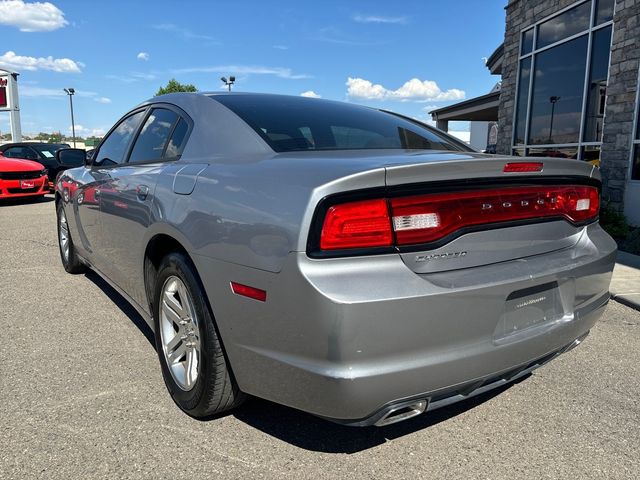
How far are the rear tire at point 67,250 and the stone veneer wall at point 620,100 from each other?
24.5ft

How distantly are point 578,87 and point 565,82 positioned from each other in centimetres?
47

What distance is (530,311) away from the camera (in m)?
2.12

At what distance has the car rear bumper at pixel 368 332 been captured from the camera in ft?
5.68

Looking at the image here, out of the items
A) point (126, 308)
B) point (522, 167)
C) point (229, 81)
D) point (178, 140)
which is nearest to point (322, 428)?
point (522, 167)

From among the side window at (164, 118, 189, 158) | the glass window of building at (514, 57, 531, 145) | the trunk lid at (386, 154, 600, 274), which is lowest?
the trunk lid at (386, 154, 600, 274)

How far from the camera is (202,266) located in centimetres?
219

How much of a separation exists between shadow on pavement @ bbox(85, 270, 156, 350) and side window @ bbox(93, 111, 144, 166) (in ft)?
3.79

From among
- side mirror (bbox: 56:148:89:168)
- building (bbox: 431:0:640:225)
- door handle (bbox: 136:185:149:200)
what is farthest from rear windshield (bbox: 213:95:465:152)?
→ building (bbox: 431:0:640:225)

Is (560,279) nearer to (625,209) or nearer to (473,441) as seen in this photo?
(473,441)

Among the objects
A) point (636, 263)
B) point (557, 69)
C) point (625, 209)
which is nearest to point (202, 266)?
point (636, 263)

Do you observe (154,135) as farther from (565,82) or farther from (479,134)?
(479,134)

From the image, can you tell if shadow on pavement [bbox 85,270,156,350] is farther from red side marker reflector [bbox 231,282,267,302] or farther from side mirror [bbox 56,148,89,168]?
red side marker reflector [bbox 231,282,267,302]

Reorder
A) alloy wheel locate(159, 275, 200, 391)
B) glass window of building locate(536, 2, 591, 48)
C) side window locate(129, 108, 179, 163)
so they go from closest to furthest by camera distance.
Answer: alloy wheel locate(159, 275, 200, 391)
side window locate(129, 108, 179, 163)
glass window of building locate(536, 2, 591, 48)

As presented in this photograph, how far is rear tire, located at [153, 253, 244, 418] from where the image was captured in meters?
2.23
